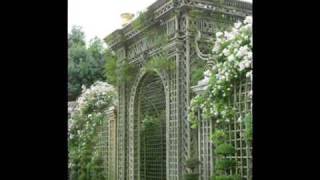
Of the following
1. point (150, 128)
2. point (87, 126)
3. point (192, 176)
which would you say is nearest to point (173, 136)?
point (150, 128)

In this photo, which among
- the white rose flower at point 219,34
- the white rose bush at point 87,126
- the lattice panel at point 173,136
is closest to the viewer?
the white rose flower at point 219,34

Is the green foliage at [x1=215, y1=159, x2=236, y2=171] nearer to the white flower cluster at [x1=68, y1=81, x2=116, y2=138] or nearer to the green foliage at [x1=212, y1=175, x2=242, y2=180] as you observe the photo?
the green foliage at [x1=212, y1=175, x2=242, y2=180]

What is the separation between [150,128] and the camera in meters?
2.93

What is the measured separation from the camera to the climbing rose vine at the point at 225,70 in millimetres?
2594

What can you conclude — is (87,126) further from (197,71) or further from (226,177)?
(226,177)

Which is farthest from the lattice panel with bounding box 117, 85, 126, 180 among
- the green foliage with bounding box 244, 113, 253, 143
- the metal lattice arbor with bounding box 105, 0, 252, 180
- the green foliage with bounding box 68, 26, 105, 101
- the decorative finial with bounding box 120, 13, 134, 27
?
the green foliage with bounding box 244, 113, 253, 143

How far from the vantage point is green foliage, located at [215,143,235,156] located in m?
2.62

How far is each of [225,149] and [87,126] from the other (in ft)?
3.20

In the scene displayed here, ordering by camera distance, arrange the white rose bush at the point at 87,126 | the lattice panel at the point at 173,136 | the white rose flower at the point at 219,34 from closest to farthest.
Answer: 1. the white rose flower at the point at 219,34
2. the lattice panel at the point at 173,136
3. the white rose bush at the point at 87,126

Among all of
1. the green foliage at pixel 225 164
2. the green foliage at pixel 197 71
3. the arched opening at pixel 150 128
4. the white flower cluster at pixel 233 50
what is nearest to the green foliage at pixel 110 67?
the arched opening at pixel 150 128

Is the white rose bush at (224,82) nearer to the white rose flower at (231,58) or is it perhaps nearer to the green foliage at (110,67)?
the white rose flower at (231,58)

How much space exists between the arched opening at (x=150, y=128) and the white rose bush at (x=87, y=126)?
22 centimetres

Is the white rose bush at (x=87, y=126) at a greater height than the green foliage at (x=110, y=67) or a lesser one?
lesser
